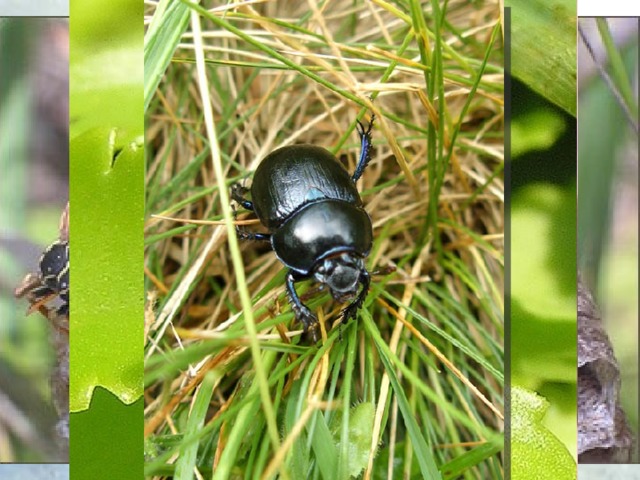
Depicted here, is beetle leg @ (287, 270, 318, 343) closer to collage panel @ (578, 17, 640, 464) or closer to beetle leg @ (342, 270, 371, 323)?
beetle leg @ (342, 270, 371, 323)

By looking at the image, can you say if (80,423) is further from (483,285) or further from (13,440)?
(483,285)

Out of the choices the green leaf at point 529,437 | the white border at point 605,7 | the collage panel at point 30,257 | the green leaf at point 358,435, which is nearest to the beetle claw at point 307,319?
the green leaf at point 358,435

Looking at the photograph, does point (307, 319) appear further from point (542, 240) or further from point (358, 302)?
point (542, 240)

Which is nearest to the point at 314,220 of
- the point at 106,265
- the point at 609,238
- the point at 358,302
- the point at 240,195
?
the point at 358,302

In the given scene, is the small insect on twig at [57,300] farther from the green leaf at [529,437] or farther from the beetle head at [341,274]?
the green leaf at [529,437]

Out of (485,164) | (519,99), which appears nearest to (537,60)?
(519,99)

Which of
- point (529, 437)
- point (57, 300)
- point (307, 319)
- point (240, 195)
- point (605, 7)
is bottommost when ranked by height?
point (529, 437)
